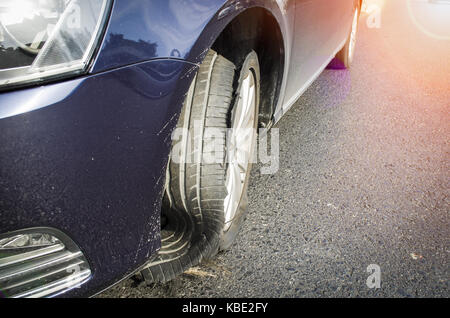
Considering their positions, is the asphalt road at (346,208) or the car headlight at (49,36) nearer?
the car headlight at (49,36)

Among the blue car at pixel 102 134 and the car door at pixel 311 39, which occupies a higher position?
the car door at pixel 311 39

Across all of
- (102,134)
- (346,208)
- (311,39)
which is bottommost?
(346,208)

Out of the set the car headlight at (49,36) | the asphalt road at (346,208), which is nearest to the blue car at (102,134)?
the car headlight at (49,36)

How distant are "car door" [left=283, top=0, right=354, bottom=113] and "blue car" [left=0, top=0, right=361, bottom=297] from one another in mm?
606

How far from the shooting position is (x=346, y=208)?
2002 millimetres

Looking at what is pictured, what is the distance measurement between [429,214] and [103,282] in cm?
170

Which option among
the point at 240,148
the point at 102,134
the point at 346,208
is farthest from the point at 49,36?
the point at 346,208

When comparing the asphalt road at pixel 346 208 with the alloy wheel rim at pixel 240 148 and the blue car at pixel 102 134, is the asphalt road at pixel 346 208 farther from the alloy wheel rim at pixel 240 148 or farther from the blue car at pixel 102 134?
the blue car at pixel 102 134

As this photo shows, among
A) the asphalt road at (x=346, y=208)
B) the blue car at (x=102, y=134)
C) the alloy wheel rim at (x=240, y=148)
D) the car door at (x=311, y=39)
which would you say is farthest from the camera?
the car door at (x=311, y=39)

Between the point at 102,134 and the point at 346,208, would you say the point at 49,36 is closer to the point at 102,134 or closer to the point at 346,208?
the point at 102,134

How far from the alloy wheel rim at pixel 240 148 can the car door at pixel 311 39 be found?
334 mm

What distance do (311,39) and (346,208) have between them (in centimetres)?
101

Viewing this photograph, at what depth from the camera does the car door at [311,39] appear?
6.46ft
